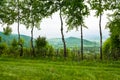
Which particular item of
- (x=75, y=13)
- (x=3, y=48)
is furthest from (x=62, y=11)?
(x=3, y=48)

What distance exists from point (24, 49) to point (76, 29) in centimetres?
1839

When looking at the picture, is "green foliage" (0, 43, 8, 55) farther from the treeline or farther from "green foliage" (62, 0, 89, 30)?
"green foliage" (62, 0, 89, 30)

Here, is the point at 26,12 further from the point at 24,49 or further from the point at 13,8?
the point at 24,49

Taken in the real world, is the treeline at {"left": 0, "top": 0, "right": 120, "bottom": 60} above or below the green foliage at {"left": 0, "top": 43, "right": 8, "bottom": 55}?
above

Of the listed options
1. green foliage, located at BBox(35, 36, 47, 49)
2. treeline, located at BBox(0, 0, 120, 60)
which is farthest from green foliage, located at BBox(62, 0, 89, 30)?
green foliage, located at BBox(35, 36, 47, 49)

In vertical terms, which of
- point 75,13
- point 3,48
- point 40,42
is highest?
point 75,13

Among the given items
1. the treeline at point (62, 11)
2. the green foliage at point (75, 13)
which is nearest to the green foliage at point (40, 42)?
the treeline at point (62, 11)

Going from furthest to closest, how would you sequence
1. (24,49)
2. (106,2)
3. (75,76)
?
Result: (24,49)
(106,2)
(75,76)

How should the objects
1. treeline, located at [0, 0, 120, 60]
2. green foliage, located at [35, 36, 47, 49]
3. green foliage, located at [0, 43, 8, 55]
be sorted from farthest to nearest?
green foliage, located at [35, 36, 47, 49] < green foliage, located at [0, 43, 8, 55] < treeline, located at [0, 0, 120, 60]

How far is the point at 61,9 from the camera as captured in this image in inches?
2562

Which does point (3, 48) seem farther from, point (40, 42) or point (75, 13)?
point (75, 13)

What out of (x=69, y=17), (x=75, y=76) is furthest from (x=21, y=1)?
(x=75, y=76)

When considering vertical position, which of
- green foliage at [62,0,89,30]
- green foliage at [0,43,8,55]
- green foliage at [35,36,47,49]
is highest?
green foliage at [62,0,89,30]

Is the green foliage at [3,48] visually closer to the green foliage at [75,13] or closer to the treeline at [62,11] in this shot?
the treeline at [62,11]
